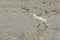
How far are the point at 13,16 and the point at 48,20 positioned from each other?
1.64 feet

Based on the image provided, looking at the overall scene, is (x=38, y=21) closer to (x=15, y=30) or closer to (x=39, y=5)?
(x=15, y=30)

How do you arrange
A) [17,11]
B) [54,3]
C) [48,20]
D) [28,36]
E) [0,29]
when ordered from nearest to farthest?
[28,36], [0,29], [48,20], [17,11], [54,3]

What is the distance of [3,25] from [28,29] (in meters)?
0.35

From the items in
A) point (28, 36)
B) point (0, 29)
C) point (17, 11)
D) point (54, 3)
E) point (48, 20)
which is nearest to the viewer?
point (28, 36)

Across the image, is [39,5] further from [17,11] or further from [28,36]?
[28,36]

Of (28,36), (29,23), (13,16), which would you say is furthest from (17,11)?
(28,36)

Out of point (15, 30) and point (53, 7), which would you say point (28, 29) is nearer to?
point (15, 30)

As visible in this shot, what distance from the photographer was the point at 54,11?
13.2 feet

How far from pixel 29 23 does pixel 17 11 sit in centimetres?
45

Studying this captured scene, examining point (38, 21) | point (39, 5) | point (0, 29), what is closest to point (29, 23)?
point (38, 21)

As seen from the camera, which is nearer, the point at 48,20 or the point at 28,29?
the point at 28,29

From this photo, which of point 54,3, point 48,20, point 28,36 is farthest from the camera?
point 54,3

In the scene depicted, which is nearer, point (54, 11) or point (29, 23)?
point (29, 23)

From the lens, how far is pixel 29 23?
360cm
